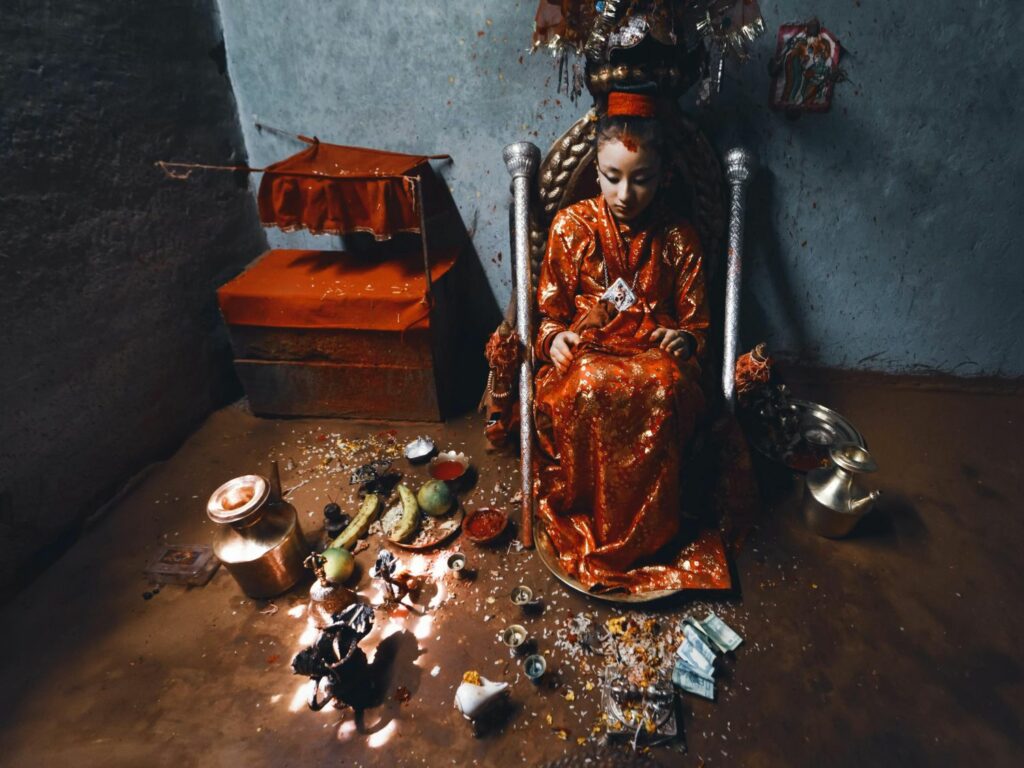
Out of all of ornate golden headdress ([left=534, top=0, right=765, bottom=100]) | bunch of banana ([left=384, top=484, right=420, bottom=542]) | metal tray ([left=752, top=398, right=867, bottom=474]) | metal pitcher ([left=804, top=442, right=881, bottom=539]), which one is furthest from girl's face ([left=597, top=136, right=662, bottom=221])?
bunch of banana ([left=384, top=484, right=420, bottom=542])

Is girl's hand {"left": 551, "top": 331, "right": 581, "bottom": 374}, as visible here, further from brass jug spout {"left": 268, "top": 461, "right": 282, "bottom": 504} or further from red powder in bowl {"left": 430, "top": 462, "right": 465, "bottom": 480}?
brass jug spout {"left": 268, "top": 461, "right": 282, "bottom": 504}

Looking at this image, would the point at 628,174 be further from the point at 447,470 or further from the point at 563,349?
the point at 447,470

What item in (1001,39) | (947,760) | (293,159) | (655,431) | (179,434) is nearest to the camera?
(947,760)

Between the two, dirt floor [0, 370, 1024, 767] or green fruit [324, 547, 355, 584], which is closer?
dirt floor [0, 370, 1024, 767]

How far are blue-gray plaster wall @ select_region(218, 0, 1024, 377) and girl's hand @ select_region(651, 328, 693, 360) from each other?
1396 millimetres

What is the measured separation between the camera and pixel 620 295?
2.92 metres

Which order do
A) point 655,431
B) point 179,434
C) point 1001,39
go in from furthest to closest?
point 179,434
point 1001,39
point 655,431

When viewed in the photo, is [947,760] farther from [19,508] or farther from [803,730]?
[19,508]

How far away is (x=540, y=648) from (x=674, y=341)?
1.69 m

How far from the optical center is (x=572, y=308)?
3.16 m

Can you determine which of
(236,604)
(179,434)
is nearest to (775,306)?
(236,604)

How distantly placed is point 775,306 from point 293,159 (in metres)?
3.65

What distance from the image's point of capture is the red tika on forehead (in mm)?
2604

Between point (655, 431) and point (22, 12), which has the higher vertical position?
point (22, 12)
